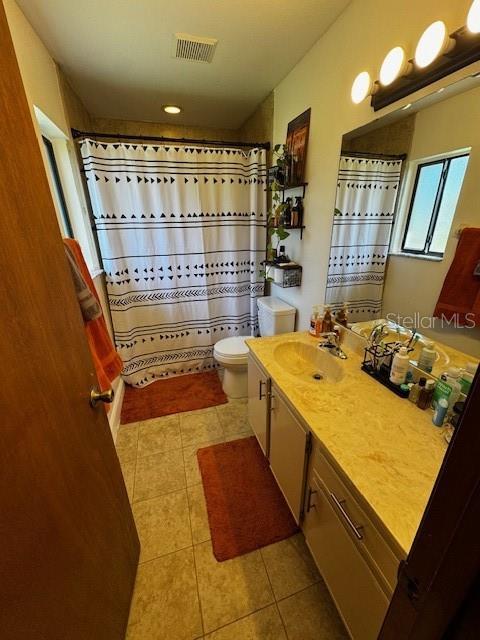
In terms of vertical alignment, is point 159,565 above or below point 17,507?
below

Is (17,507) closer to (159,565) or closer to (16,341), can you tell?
(16,341)

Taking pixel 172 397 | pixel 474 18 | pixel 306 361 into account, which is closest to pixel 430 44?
pixel 474 18

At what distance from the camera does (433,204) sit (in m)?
1.04

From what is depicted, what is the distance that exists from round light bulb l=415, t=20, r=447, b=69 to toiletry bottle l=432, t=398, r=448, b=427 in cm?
121

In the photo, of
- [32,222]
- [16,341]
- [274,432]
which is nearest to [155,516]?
[274,432]

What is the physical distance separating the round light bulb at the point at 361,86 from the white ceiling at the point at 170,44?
0.36 meters

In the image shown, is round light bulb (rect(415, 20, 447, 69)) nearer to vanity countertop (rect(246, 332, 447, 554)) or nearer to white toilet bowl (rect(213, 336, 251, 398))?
vanity countertop (rect(246, 332, 447, 554))

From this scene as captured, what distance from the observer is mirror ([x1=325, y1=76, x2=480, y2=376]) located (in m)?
0.93

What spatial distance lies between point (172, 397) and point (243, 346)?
0.79 m

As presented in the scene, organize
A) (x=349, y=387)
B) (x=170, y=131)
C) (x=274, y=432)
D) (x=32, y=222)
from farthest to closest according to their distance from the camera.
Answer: (x=170, y=131) → (x=274, y=432) → (x=349, y=387) → (x=32, y=222)

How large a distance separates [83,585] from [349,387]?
1.10 meters

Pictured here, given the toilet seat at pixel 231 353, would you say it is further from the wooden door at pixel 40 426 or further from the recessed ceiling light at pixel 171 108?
the recessed ceiling light at pixel 171 108

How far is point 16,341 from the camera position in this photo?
1.73ft

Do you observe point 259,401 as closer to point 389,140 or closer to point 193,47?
point 389,140
